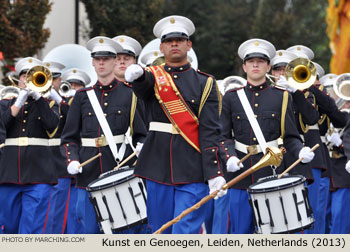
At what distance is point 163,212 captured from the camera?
768 cm

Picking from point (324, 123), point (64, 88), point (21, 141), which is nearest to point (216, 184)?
point (21, 141)

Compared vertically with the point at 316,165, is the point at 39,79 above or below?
above

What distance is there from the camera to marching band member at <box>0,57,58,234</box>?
9.92 metres

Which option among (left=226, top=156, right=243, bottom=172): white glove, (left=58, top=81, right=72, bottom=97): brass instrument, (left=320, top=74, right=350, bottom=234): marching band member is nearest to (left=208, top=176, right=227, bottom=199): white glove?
(left=226, top=156, right=243, bottom=172): white glove

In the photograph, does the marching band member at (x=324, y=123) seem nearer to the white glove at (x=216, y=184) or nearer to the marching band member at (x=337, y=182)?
the marching band member at (x=337, y=182)

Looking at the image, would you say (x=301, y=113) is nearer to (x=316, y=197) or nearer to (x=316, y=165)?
(x=316, y=165)

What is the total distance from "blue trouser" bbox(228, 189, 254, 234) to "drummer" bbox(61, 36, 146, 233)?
104 centimetres

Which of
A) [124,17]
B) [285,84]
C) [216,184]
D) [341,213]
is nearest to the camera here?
[216,184]

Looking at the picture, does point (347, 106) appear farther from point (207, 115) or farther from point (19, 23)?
point (19, 23)

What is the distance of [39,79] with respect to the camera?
34.0 ft

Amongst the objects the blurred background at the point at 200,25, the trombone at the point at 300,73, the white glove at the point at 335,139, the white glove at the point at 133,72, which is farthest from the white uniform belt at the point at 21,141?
the blurred background at the point at 200,25

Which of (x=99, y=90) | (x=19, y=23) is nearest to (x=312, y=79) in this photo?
(x=99, y=90)

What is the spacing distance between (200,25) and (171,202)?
974 inches

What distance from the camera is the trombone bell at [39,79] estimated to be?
10.3 meters
